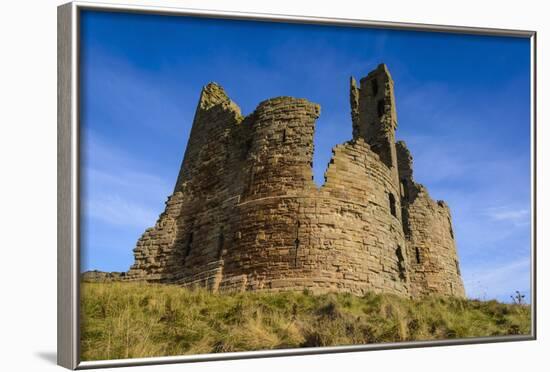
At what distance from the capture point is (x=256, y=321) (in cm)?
1089

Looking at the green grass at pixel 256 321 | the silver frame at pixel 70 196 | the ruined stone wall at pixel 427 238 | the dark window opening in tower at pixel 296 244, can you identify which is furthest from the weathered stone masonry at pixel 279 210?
the silver frame at pixel 70 196

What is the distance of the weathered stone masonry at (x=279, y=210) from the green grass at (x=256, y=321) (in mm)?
712

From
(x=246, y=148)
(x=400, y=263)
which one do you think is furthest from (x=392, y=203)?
(x=246, y=148)

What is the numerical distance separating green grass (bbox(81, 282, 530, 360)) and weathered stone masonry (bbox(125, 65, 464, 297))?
712 millimetres

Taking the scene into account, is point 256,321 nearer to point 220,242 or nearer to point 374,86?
point 220,242

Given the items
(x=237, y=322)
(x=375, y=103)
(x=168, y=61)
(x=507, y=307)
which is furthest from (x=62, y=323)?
(x=375, y=103)

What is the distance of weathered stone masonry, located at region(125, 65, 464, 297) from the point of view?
13344 mm

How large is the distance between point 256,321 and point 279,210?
10.6ft

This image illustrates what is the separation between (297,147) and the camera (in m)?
14.4

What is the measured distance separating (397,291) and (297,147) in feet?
11.6

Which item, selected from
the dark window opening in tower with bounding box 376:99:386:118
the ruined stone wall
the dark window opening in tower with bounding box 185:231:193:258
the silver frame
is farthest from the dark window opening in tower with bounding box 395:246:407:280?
the silver frame

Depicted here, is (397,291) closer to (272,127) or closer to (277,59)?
(272,127)

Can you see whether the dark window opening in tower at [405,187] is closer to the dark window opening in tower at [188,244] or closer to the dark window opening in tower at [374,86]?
the dark window opening in tower at [374,86]

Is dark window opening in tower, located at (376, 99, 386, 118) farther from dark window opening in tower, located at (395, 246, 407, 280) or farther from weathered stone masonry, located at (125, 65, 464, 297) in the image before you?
dark window opening in tower, located at (395, 246, 407, 280)
